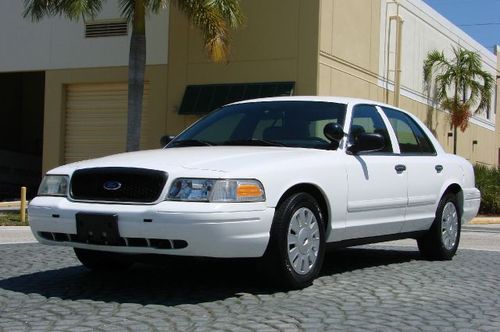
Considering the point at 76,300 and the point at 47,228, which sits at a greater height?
the point at 47,228

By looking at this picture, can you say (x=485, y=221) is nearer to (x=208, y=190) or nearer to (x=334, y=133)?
(x=334, y=133)

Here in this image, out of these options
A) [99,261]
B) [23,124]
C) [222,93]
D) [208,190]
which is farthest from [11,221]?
[23,124]

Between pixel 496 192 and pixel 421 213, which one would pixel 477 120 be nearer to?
pixel 496 192

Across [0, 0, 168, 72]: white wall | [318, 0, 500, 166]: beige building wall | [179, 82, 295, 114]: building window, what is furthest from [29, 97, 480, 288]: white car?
[0, 0, 168, 72]: white wall

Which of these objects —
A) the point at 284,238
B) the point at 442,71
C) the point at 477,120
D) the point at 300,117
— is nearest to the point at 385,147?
the point at 300,117

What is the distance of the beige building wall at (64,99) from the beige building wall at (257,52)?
0.33 m

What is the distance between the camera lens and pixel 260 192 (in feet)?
18.4

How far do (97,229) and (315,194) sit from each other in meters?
1.88

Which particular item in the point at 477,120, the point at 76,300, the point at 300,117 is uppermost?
the point at 477,120

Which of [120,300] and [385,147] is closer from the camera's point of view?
[120,300]

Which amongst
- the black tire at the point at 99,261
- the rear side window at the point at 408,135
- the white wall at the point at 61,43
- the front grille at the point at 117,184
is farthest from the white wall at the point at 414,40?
the front grille at the point at 117,184

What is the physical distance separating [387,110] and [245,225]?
3.00 metres

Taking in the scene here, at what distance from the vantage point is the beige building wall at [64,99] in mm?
21656

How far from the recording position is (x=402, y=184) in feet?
23.9
